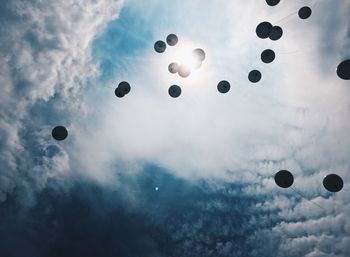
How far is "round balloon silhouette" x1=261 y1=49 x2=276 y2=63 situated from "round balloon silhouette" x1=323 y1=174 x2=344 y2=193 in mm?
5750

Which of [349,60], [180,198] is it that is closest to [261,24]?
[349,60]

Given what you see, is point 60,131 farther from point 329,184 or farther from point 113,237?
point 113,237

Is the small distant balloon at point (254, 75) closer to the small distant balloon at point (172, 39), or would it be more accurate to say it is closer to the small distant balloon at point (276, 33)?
the small distant balloon at point (276, 33)

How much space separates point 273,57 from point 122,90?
712 centimetres

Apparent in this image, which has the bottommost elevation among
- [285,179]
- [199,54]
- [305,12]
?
[285,179]

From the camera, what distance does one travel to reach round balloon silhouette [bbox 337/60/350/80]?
11602 mm

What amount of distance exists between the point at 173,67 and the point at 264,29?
4.36 m

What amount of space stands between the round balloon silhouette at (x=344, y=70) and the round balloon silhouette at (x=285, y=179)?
468cm

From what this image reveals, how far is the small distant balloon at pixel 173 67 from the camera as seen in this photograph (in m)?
13.2

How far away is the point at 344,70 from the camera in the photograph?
1170 cm

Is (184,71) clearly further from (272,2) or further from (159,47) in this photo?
(272,2)

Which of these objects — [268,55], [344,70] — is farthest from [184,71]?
[344,70]

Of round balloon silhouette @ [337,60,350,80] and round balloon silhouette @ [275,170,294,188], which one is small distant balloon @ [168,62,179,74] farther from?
round balloon silhouette @ [337,60,350,80]

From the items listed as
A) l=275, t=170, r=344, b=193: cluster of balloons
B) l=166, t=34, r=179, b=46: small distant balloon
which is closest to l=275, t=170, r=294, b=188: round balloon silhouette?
l=275, t=170, r=344, b=193: cluster of balloons
